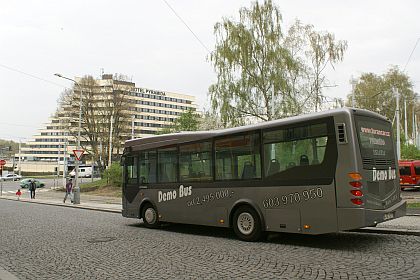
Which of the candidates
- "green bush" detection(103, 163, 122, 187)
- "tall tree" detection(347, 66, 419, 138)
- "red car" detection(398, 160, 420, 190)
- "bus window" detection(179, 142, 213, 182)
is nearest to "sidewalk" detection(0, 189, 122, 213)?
"green bush" detection(103, 163, 122, 187)

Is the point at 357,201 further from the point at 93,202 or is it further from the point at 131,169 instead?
the point at 93,202

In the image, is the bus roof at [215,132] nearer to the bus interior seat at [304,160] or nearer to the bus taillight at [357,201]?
the bus interior seat at [304,160]

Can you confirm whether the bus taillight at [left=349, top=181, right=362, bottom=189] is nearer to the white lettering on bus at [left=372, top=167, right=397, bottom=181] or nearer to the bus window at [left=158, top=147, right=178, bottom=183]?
the white lettering on bus at [left=372, top=167, right=397, bottom=181]

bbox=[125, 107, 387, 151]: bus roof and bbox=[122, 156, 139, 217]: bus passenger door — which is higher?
bbox=[125, 107, 387, 151]: bus roof

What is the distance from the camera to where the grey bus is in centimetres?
855

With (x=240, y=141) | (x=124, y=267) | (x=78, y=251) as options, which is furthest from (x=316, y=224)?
(x=78, y=251)

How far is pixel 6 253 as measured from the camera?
30.1 feet

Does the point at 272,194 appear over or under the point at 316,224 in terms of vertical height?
over

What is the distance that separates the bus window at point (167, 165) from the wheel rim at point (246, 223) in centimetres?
291

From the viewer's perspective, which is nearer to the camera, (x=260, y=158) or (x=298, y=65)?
(x=260, y=158)

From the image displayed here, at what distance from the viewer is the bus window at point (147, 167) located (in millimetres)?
13438

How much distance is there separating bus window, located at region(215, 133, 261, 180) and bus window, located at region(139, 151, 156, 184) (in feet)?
9.99

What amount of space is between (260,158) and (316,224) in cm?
215

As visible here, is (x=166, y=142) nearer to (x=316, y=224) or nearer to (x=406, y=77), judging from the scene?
(x=316, y=224)
